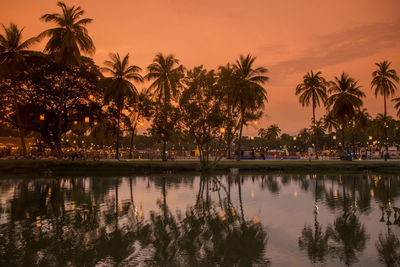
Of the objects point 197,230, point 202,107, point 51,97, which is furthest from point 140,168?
point 197,230

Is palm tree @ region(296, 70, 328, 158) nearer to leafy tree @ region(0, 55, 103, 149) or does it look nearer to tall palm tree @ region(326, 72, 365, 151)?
tall palm tree @ region(326, 72, 365, 151)

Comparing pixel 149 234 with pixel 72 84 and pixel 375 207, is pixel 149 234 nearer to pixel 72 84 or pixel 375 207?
pixel 375 207

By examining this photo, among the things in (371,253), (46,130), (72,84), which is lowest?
(371,253)

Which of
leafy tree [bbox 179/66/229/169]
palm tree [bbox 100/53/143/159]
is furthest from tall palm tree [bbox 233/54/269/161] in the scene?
palm tree [bbox 100/53/143/159]

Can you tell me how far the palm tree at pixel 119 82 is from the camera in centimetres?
5219

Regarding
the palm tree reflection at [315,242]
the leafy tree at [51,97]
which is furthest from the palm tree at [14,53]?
the palm tree reflection at [315,242]

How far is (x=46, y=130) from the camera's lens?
50531 millimetres

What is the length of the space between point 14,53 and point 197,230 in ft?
137

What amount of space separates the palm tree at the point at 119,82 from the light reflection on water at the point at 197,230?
105ft

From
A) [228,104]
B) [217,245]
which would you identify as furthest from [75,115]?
[217,245]

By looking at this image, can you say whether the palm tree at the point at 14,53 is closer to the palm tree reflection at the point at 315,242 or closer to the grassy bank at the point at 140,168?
the grassy bank at the point at 140,168

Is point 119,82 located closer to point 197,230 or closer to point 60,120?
point 60,120

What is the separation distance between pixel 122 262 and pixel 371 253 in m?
7.45

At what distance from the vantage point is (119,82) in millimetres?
53500
